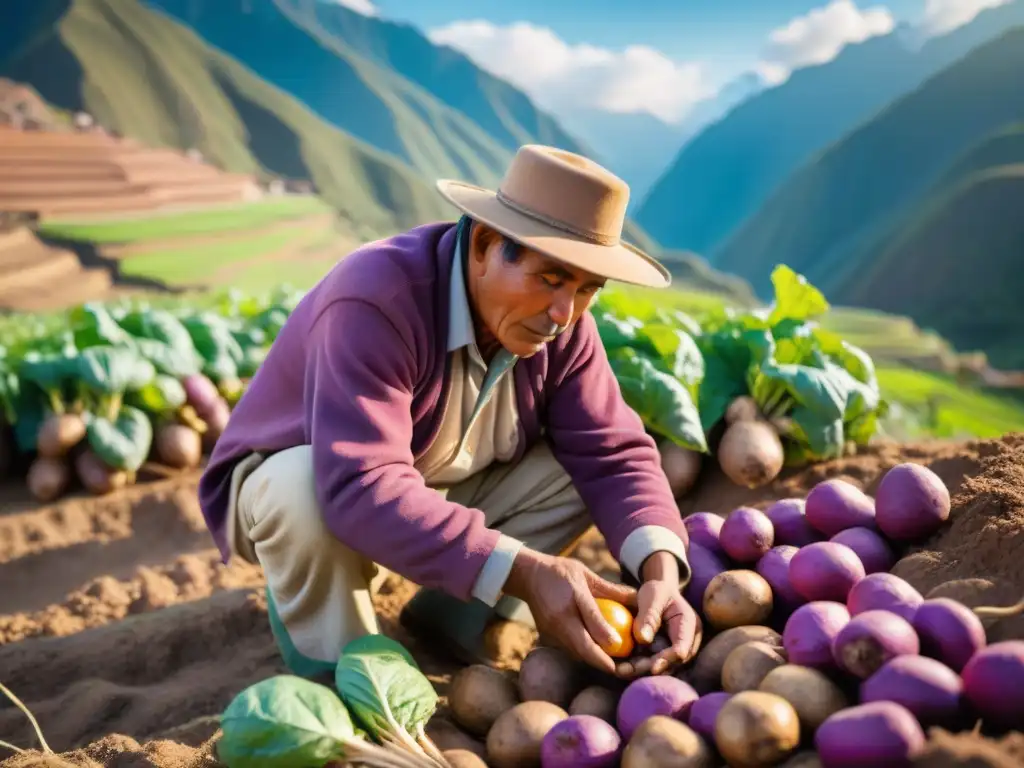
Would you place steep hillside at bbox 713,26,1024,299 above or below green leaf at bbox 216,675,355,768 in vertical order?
above

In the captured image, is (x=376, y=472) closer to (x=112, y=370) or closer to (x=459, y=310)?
(x=459, y=310)

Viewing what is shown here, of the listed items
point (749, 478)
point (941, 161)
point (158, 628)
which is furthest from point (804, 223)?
point (158, 628)

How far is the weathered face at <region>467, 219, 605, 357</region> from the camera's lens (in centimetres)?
200

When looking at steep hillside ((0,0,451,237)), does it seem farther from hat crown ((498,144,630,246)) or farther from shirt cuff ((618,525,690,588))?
shirt cuff ((618,525,690,588))

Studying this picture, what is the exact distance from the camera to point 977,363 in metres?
8.13

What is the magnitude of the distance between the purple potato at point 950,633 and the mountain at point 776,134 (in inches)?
844

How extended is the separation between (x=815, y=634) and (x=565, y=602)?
0.56m

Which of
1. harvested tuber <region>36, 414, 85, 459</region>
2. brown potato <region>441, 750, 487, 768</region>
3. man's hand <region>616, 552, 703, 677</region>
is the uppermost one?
man's hand <region>616, 552, 703, 677</region>

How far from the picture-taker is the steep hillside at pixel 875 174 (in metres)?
16.3

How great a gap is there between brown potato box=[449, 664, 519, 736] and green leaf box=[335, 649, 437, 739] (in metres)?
0.20

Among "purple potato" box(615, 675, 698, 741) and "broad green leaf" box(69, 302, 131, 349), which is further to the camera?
"broad green leaf" box(69, 302, 131, 349)

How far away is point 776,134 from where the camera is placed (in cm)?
2500

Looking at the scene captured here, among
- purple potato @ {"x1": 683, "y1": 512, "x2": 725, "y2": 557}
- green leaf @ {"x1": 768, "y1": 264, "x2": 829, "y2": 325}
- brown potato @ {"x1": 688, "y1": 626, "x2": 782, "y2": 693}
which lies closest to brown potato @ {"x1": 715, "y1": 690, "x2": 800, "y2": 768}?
brown potato @ {"x1": 688, "y1": 626, "x2": 782, "y2": 693}

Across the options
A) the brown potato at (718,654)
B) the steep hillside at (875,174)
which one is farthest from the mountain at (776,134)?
the brown potato at (718,654)
